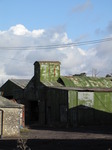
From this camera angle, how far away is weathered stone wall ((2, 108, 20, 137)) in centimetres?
2619

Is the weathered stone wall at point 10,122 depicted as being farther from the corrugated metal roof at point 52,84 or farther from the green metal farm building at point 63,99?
the corrugated metal roof at point 52,84

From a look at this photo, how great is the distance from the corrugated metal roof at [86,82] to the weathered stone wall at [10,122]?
49.8 feet

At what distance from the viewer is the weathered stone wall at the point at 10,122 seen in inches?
1031

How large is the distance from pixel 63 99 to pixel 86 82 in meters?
8.70

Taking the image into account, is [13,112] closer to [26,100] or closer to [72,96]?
[72,96]

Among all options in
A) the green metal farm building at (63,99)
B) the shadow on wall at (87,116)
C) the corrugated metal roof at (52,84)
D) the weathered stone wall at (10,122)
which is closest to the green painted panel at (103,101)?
the green metal farm building at (63,99)

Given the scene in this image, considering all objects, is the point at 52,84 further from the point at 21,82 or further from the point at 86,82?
the point at 21,82
